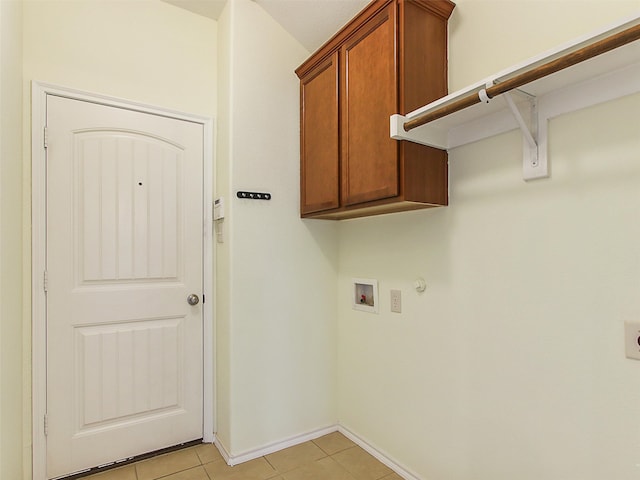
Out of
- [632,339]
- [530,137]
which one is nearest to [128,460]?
[632,339]

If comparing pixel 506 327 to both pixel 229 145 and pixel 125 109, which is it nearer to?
pixel 229 145

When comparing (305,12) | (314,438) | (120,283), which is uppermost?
(305,12)

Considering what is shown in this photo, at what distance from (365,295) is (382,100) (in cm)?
116

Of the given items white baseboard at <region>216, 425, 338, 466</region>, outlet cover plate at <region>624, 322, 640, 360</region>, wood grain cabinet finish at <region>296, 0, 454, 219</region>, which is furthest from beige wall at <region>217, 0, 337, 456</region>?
outlet cover plate at <region>624, 322, 640, 360</region>

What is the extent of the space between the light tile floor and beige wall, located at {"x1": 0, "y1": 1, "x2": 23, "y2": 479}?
1.93ft

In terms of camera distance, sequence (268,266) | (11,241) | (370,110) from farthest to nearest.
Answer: (268,266) → (370,110) → (11,241)

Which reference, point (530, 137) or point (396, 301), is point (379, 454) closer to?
point (396, 301)

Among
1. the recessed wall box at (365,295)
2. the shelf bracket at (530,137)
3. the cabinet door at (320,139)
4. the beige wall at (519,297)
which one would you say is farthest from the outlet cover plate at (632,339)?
the cabinet door at (320,139)

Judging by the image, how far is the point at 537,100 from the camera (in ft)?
4.36

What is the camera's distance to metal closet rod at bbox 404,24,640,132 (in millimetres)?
875

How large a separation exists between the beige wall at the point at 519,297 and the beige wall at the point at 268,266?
1.70 ft

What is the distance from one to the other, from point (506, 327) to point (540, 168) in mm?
644

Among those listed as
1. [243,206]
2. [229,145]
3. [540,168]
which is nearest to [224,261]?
[243,206]

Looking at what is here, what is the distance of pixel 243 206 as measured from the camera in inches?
83.5
